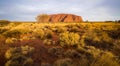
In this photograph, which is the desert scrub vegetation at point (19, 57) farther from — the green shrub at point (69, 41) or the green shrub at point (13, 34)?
the green shrub at point (13, 34)

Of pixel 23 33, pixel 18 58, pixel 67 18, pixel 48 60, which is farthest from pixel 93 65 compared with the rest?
pixel 67 18

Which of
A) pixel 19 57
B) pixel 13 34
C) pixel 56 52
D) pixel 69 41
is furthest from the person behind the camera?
pixel 13 34

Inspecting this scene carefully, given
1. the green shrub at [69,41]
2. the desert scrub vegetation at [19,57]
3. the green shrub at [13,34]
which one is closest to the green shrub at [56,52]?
the desert scrub vegetation at [19,57]

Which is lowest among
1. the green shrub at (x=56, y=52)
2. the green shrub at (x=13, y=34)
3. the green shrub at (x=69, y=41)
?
the green shrub at (x=56, y=52)

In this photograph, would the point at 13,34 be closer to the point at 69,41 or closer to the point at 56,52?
the point at 69,41

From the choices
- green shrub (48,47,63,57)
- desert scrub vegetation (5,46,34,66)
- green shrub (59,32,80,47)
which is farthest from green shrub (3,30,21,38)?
green shrub (48,47,63,57)

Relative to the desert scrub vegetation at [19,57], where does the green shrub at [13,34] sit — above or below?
above

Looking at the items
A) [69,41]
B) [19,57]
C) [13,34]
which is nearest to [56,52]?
[19,57]

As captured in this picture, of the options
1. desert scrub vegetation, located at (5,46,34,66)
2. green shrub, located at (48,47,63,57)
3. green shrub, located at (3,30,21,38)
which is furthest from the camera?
green shrub, located at (3,30,21,38)

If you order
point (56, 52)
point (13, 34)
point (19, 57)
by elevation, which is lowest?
point (56, 52)

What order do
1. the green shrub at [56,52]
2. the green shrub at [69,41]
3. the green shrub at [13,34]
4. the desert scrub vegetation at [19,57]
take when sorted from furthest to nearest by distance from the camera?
1. the green shrub at [13,34]
2. the green shrub at [69,41]
3. the green shrub at [56,52]
4. the desert scrub vegetation at [19,57]

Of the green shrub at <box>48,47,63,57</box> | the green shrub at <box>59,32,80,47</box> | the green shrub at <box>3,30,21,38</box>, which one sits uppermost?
the green shrub at <box>3,30,21,38</box>

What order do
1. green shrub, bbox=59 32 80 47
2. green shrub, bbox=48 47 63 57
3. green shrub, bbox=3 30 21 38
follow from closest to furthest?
green shrub, bbox=48 47 63 57
green shrub, bbox=59 32 80 47
green shrub, bbox=3 30 21 38

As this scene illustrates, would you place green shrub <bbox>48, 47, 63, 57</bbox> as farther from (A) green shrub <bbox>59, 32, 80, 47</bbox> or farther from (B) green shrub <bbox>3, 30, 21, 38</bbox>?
(B) green shrub <bbox>3, 30, 21, 38</bbox>
